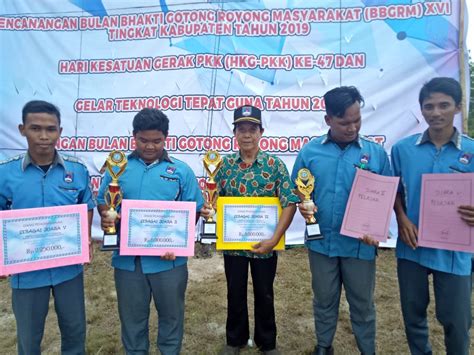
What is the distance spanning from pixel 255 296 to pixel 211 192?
2.77ft

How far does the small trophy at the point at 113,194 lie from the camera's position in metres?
2.00

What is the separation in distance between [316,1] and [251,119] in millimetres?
3150

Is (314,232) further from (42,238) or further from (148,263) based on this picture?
(42,238)

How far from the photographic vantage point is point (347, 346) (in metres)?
2.76

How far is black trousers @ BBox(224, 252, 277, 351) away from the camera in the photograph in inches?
93.0

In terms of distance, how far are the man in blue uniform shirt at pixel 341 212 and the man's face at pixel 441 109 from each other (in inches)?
14.5

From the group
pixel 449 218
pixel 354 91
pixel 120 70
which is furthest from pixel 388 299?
pixel 120 70

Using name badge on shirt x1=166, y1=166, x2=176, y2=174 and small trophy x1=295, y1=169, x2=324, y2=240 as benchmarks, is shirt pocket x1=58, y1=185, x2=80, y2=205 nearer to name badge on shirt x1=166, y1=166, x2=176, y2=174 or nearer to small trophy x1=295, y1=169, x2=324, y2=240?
name badge on shirt x1=166, y1=166, x2=176, y2=174

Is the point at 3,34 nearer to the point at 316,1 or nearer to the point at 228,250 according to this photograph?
the point at 316,1

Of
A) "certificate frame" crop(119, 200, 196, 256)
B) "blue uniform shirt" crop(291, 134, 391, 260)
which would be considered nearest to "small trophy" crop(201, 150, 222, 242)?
"certificate frame" crop(119, 200, 196, 256)

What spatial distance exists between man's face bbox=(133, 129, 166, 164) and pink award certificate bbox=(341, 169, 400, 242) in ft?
4.07

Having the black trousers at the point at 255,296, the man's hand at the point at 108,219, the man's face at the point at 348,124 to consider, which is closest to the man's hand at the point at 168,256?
the man's hand at the point at 108,219

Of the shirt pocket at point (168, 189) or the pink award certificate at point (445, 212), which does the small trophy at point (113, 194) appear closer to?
the shirt pocket at point (168, 189)

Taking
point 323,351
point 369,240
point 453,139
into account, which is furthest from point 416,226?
point 323,351
